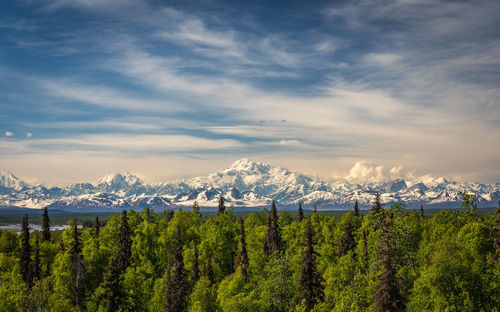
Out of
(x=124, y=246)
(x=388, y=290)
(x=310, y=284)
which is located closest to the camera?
(x=388, y=290)

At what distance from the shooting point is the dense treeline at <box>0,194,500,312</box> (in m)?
47.5

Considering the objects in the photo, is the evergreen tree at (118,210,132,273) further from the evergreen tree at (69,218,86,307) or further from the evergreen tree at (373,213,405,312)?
the evergreen tree at (373,213,405,312)

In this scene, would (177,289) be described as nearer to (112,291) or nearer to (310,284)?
(112,291)

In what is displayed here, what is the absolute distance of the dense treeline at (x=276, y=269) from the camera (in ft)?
156

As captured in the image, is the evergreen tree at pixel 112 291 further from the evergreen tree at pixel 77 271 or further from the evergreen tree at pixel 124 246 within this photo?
the evergreen tree at pixel 124 246

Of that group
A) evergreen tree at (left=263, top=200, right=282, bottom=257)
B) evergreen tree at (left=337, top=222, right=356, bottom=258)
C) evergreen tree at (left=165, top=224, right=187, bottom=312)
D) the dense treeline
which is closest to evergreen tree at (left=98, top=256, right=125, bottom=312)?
the dense treeline

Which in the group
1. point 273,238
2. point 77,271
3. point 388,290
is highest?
point 273,238

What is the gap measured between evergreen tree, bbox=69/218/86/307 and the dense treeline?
30 cm

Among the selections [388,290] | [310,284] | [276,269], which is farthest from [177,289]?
[388,290]

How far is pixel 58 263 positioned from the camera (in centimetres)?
8775

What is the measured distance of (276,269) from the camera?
221 ft

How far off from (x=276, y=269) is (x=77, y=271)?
4115cm

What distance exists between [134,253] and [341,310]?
68.1 metres

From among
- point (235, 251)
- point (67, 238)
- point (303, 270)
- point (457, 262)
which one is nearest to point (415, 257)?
point (457, 262)
